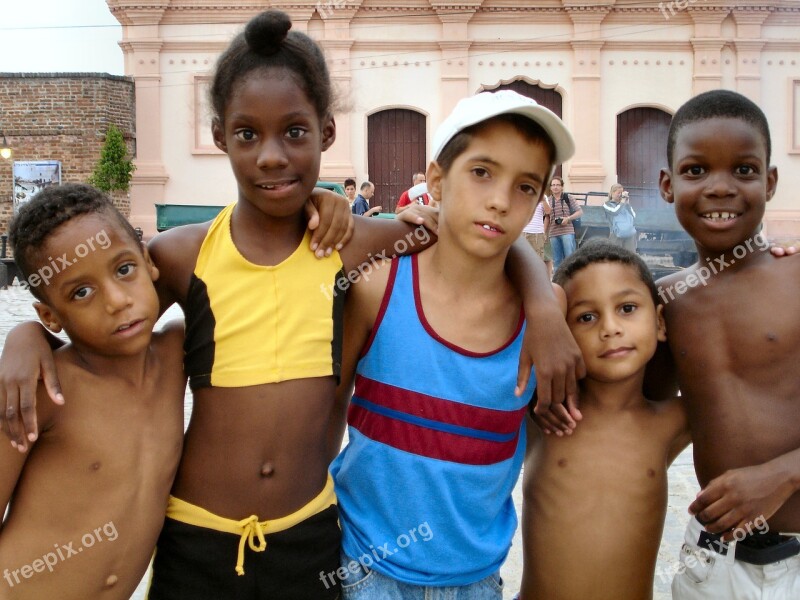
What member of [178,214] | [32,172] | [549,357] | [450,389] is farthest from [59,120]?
A: [549,357]

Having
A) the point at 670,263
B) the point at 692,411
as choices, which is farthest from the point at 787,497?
the point at 670,263

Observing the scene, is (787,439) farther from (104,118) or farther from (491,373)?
(104,118)

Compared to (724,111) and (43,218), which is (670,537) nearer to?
(724,111)

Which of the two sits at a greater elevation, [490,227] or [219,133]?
[219,133]

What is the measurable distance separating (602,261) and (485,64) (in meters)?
17.4

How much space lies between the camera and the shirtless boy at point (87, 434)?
193 centimetres

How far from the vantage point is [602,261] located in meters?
2.41

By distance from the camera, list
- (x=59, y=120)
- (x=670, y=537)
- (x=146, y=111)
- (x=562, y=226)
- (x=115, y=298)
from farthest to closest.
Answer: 1. (x=59, y=120)
2. (x=146, y=111)
3. (x=562, y=226)
4. (x=670, y=537)
5. (x=115, y=298)

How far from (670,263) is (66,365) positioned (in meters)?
13.6

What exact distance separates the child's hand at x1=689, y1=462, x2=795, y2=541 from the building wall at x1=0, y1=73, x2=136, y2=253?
18478 mm

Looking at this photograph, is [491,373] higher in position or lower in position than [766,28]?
lower

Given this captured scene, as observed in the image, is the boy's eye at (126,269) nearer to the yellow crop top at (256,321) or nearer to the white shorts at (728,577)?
the yellow crop top at (256,321)

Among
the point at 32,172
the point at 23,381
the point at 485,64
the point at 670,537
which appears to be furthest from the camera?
the point at 32,172

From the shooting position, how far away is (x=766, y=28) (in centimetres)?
1873
